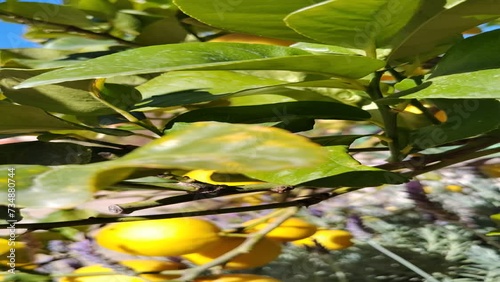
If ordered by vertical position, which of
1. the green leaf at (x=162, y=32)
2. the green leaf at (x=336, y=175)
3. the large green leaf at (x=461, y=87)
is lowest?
the green leaf at (x=336, y=175)

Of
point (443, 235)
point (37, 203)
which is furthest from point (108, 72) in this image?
point (443, 235)

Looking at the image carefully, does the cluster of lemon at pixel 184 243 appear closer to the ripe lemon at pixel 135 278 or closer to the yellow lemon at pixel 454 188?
the ripe lemon at pixel 135 278

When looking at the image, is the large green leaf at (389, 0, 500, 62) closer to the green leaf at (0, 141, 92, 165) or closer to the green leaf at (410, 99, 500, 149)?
the green leaf at (410, 99, 500, 149)

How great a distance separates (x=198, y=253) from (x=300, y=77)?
15 centimetres

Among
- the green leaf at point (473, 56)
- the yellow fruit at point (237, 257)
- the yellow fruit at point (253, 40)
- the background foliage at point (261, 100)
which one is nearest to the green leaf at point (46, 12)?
the background foliage at point (261, 100)

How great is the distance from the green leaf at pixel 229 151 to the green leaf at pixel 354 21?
121 millimetres

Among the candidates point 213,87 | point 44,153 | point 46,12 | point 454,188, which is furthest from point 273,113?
point 454,188

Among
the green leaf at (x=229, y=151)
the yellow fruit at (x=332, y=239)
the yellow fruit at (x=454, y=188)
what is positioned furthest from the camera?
the yellow fruit at (x=454, y=188)

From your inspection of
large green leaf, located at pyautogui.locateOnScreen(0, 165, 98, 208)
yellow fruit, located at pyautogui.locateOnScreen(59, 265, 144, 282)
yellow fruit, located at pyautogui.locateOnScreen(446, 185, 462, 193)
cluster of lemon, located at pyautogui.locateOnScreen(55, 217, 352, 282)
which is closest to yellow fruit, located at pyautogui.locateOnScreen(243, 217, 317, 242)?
cluster of lemon, located at pyautogui.locateOnScreen(55, 217, 352, 282)

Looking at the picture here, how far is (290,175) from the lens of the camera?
13.1 inches

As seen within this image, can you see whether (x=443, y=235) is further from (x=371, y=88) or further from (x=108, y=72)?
(x=108, y=72)

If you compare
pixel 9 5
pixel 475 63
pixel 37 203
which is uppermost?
pixel 9 5

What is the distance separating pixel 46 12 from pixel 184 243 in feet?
0.82

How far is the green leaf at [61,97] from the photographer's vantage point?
0.38m
